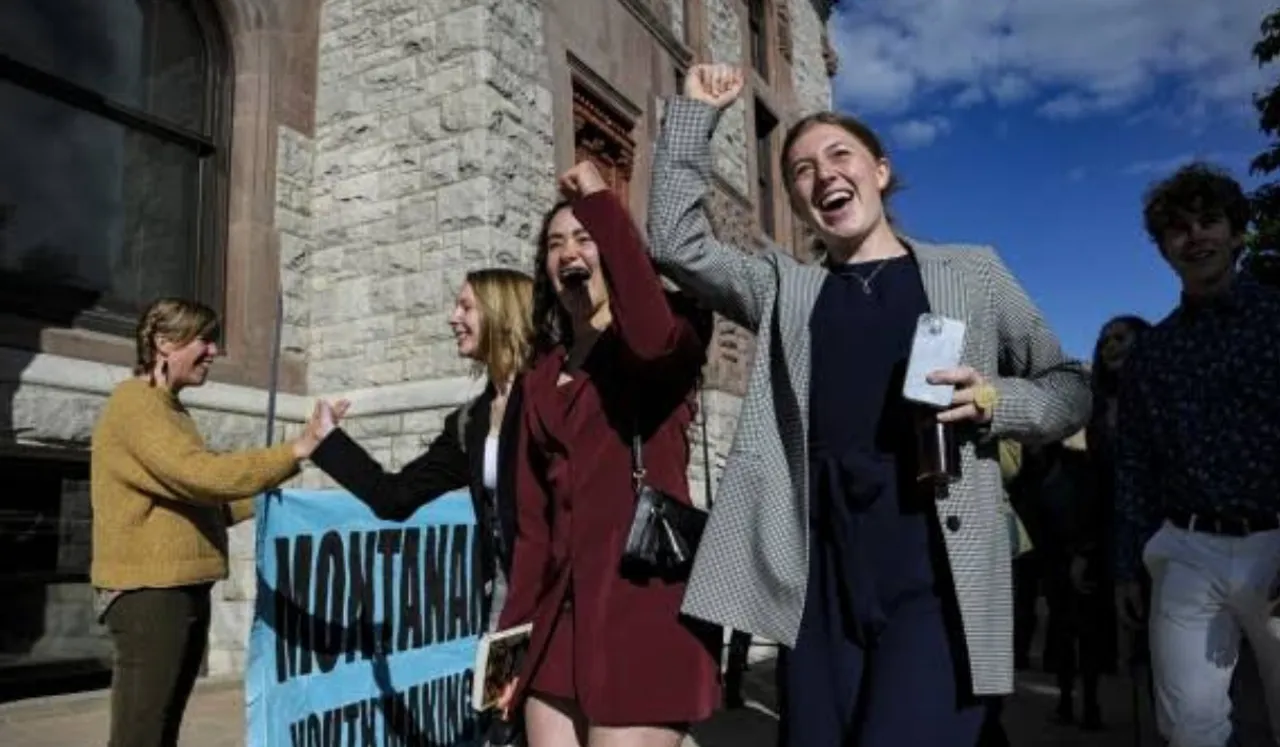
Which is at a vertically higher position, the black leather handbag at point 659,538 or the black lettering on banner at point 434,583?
the black leather handbag at point 659,538

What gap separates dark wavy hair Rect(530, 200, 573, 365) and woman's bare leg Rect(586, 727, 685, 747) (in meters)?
0.93

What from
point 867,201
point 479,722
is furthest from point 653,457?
point 479,722

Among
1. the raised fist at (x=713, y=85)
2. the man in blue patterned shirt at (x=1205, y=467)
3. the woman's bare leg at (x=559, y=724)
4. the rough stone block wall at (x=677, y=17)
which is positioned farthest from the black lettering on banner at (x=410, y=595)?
the rough stone block wall at (x=677, y=17)

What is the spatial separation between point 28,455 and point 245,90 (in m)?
3.39

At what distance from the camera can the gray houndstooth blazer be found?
→ 1742 mm

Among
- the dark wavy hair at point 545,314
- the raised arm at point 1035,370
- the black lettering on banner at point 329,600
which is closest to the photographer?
the raised arm at point 1035,370

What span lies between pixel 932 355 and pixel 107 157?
6.97 meters

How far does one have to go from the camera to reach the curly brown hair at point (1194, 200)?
9.26 ft

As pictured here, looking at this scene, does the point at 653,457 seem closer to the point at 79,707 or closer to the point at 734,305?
the point at 734,305

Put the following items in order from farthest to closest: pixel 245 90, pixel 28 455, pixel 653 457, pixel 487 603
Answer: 1. pixel 245 90
2. pixel 28 455
3. pixel 487 603
4. pixel 653 457

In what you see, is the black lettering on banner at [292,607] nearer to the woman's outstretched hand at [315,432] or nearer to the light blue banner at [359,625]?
the light blue banner at [359,625]

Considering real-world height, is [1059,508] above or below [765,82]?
below

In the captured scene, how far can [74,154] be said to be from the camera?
667cm

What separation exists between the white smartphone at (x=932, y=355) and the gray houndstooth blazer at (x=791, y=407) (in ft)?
0.50
